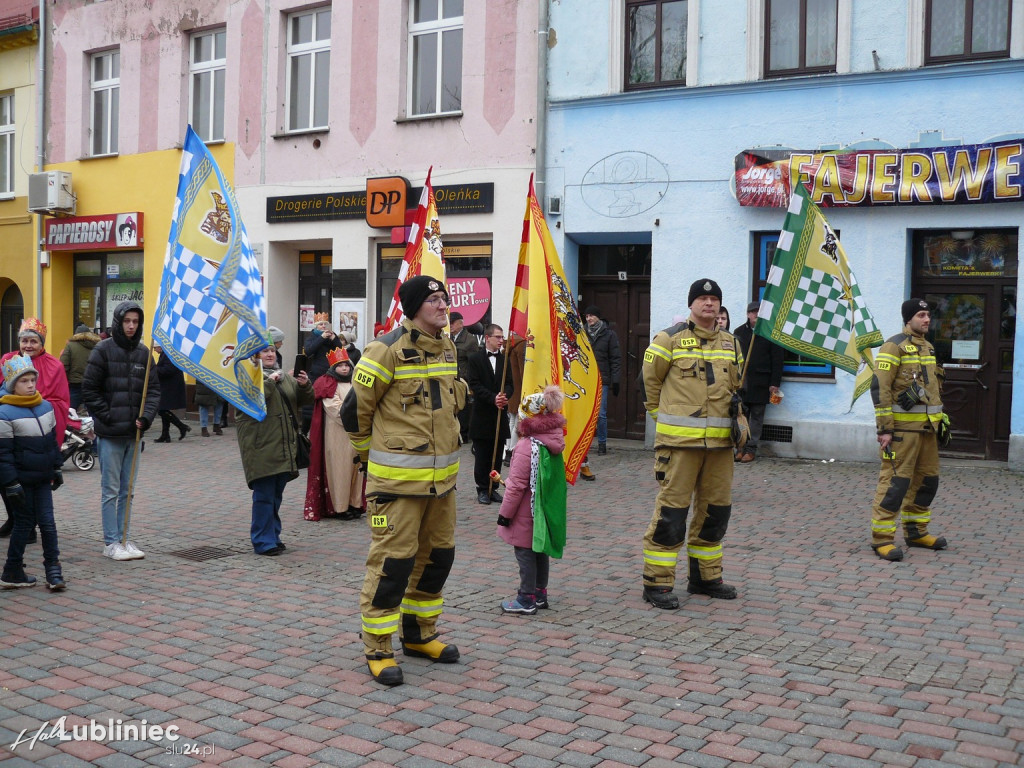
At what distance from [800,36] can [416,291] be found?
10747 millimetres

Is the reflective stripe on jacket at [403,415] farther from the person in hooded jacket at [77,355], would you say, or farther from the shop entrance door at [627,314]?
the shop entrance door at [627,314]

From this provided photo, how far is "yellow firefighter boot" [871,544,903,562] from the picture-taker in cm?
845

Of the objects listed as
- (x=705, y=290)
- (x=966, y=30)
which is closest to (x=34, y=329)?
(x=705, y=290)

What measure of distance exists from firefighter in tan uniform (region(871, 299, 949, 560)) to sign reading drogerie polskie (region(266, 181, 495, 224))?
8.97 meters

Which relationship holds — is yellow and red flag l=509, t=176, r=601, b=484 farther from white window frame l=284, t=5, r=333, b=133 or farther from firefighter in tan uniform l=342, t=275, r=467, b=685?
white window frame l=284, t=5, r=333, b=133

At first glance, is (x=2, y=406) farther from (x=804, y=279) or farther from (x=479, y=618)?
(x=804, y=279)

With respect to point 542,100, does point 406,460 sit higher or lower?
lower

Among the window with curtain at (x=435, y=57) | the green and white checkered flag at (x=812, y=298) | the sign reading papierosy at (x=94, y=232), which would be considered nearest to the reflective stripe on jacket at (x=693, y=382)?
the green and white checkered flag at (x=812, y=298)

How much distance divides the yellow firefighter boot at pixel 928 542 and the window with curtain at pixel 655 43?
8441mm

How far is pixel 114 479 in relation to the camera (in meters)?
8.62

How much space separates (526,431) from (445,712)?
86.9 inches

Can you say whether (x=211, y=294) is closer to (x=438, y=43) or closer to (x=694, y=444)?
(x=694, y=444)

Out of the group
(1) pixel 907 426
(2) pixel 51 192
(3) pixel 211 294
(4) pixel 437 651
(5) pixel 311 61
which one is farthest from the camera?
(2) pixel 51 192

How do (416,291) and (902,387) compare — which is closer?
(416,291)
